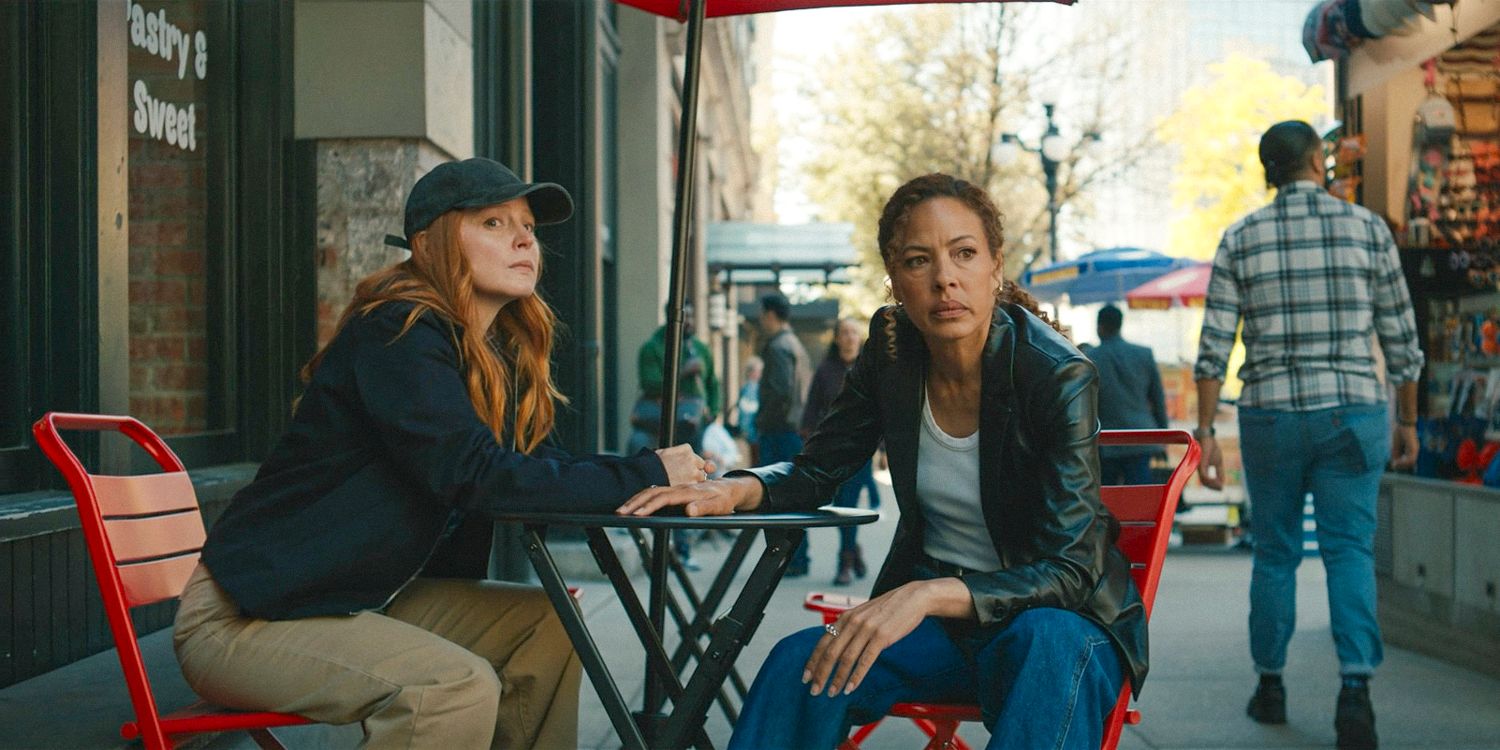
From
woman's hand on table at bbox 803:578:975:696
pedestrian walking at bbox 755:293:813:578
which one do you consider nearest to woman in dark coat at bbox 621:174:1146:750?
woman's hand on table at bbox 803:578:975:696

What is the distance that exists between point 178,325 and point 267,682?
2803 mm

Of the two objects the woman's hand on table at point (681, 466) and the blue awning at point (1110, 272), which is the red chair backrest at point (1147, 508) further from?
the blue awning at point (1110, 272)

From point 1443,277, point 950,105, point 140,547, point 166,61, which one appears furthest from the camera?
point 950,105

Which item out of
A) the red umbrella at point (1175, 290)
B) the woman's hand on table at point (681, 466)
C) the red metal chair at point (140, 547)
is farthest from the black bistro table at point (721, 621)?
the red umbrella at point (1175, 290)

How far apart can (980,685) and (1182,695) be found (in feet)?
10.4

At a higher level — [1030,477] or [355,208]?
[355,208]

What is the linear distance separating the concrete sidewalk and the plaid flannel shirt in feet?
3.78

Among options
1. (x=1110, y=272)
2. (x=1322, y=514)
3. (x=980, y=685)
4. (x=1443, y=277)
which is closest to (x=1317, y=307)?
(x=1322, y=514)

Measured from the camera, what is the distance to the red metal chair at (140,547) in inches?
102

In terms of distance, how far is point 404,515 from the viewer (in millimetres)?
2773

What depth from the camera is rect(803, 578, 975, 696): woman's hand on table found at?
2.42 metres

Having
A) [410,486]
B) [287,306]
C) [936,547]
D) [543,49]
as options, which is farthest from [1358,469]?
[543,49]

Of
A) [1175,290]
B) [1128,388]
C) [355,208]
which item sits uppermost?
[1175,290]

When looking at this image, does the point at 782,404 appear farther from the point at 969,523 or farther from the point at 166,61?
the point at 969,523
